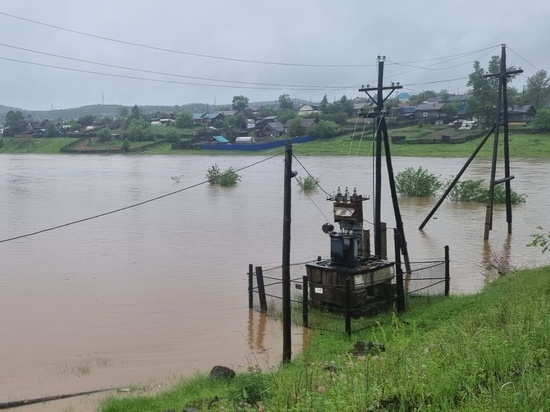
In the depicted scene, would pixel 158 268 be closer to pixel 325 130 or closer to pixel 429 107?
pixel 325 130

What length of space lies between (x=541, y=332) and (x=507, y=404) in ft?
7.09

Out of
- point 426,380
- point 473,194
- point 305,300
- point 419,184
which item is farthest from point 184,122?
point 426,380

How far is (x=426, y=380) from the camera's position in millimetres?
5664

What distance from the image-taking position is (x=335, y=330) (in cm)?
1135

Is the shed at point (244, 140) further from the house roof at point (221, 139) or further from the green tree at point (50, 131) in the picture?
the green tree at point (50, 131)

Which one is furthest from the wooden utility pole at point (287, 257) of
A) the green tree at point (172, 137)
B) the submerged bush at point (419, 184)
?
the green tree at point (172, 137)

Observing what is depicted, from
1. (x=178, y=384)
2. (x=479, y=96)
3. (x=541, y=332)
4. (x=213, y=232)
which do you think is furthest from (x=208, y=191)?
(x=479, y=96)

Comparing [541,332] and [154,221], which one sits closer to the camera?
[541,332]

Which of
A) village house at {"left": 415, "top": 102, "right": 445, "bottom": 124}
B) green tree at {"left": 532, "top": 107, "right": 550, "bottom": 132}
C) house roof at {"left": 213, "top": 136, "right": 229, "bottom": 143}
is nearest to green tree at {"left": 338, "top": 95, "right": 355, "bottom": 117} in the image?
village house at {"left": 415, "top": 102, "right": 445, "bottom": 124}

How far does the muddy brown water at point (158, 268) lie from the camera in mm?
11430

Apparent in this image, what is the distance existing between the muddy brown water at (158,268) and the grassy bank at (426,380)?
2509mm

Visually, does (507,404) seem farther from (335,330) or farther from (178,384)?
(335,330)

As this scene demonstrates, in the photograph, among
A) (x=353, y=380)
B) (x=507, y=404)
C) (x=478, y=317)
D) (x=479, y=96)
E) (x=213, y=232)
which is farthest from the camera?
(x=479, y=96)

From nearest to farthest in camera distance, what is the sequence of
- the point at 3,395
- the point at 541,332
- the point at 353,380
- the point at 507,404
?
the point at 507,404, the point at 353,380, the point at 541,332, the point at 3,395
